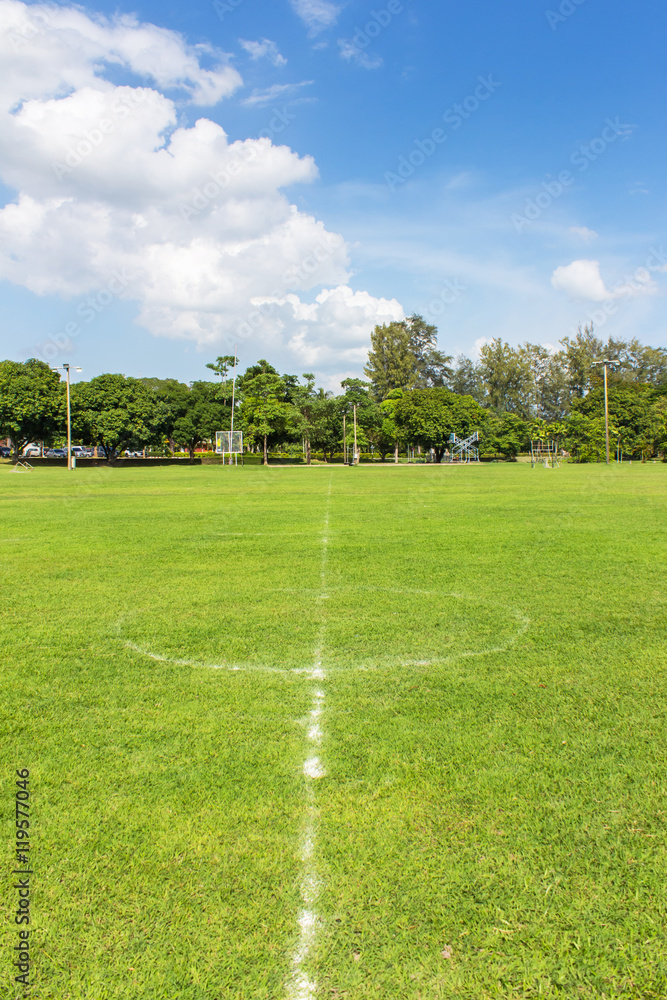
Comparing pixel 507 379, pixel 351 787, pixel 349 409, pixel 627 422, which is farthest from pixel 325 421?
pixel 351 787

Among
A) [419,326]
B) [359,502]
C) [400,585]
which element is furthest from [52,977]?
[419,326]

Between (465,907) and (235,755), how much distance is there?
4.55 feet

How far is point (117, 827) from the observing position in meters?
2.57

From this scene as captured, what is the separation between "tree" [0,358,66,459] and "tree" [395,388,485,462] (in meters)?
31.8

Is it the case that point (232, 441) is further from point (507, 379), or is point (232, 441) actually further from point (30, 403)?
point (507, 379)

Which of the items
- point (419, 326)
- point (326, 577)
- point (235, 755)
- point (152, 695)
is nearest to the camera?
point (235, 755)

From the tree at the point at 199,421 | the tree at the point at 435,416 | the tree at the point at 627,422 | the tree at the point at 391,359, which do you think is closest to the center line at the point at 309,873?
the tree at the point at 435,416

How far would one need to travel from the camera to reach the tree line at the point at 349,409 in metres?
54.0

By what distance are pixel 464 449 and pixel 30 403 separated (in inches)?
1668

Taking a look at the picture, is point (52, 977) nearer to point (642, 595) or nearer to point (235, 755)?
point (235, 755)

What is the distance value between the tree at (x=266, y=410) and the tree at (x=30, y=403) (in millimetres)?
15520

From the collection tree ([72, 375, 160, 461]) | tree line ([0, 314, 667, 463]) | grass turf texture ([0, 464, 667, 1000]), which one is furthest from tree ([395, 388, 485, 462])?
grass turf texture ([0, 464, 667, 1000])

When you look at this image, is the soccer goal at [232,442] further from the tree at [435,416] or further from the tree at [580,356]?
the tree at [580,356]

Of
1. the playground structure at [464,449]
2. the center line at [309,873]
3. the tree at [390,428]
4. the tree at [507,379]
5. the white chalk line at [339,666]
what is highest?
the tree at [507,379]
